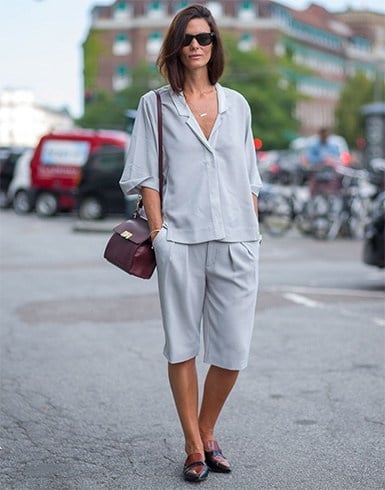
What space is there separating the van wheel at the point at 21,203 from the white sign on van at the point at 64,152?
5.61 ft

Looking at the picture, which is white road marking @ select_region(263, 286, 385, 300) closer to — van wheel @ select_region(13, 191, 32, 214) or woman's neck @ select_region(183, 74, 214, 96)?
woman's neck @ select_region(183, 74, 214, 96)

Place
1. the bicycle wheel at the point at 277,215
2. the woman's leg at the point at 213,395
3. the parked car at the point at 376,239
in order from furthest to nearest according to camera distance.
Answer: the bicycle wheel at the point at 277,215 < the parked car at the point at 376,239 < the woman's leg at the point at 213,395

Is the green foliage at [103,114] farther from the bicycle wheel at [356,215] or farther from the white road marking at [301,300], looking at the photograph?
the white road marking at [301,300]

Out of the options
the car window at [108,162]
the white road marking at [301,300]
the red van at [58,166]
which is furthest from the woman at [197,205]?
the red van at [58,166]

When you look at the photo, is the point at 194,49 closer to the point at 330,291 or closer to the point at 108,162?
the point at 330,291

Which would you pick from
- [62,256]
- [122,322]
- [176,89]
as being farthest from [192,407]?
[62,256]

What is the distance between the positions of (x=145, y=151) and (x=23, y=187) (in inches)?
1061

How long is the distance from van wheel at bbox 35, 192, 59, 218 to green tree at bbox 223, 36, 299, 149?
62.8 metres

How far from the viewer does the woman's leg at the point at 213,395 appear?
505 cm

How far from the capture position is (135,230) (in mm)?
4973

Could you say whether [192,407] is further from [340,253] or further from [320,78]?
[320,78]

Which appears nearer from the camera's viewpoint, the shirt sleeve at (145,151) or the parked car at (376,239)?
the shirt sleeve at (145,151)

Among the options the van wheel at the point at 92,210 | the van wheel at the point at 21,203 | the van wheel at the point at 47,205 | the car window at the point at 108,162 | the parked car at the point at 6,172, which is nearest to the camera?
the car window at the point at 108,162

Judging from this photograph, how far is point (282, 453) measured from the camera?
5.36 meters
